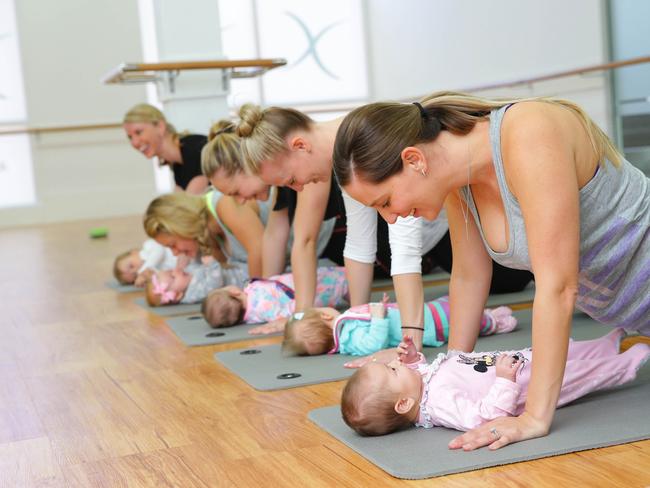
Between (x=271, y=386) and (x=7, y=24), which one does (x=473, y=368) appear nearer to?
(x=271, y=386)

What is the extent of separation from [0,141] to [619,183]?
8655mm

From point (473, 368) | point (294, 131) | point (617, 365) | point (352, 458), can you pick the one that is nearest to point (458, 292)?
point (473, 368)

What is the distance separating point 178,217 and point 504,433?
2126 mm

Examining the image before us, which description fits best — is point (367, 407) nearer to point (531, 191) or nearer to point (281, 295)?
point (531, 191)

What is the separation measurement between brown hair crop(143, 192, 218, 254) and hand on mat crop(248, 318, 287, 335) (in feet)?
2.16

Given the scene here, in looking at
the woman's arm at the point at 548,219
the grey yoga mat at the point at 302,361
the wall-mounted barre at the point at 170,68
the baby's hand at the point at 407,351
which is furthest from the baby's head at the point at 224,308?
the wall-mounted barre at the point at 170,68

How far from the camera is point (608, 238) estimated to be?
1699mm

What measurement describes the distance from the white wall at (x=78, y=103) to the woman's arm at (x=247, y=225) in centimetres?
651

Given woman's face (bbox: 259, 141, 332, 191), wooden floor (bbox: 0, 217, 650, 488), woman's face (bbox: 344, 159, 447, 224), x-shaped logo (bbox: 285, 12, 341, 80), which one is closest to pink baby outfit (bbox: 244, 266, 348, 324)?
wooden floor (bbox: 0, 217, 650, 488)

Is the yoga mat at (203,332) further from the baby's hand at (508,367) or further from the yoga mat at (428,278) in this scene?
the baby's hand at (508,367)

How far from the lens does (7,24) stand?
9234mm

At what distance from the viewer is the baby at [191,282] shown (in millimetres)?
3686

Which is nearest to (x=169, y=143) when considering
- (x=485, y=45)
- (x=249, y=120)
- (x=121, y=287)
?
(x=121, y=287)

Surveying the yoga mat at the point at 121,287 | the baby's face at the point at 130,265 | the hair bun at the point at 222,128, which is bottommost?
the yoga mat at the point at 121,287
